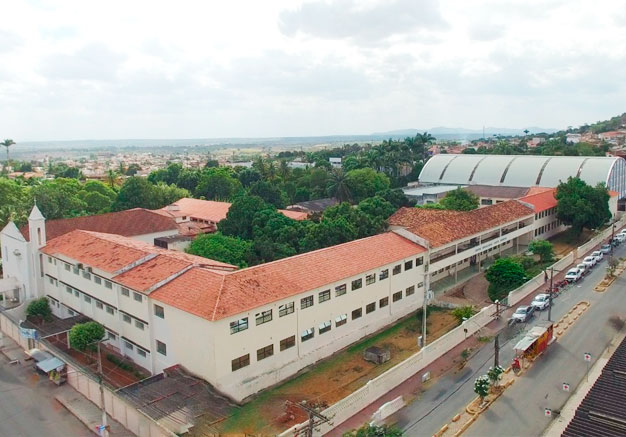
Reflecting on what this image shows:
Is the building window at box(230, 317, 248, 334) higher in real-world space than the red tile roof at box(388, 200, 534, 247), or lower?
lower

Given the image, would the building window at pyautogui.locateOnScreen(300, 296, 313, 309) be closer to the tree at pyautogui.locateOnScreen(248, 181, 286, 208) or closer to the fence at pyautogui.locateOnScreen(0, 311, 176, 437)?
the fence at pyautogui.locateOnScreen(0, 311, 176, 437)

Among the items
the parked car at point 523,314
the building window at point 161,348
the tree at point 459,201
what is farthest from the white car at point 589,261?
the building window at point 161,348

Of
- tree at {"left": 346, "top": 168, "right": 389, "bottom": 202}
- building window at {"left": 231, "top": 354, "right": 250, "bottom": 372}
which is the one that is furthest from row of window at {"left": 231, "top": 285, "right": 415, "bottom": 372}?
tree at {"left": 346, "top": 168, "right": 389, "bottom": 202}

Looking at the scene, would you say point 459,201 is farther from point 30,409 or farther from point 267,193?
point 30,409

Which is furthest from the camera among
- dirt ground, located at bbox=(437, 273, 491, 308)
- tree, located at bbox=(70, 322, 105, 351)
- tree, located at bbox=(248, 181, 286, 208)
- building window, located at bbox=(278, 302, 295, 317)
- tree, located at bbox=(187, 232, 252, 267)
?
tree, located at bbox=(248, 181, 286, 208)

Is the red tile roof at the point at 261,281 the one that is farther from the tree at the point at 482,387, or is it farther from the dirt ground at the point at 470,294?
the tree at the point at 482,387
